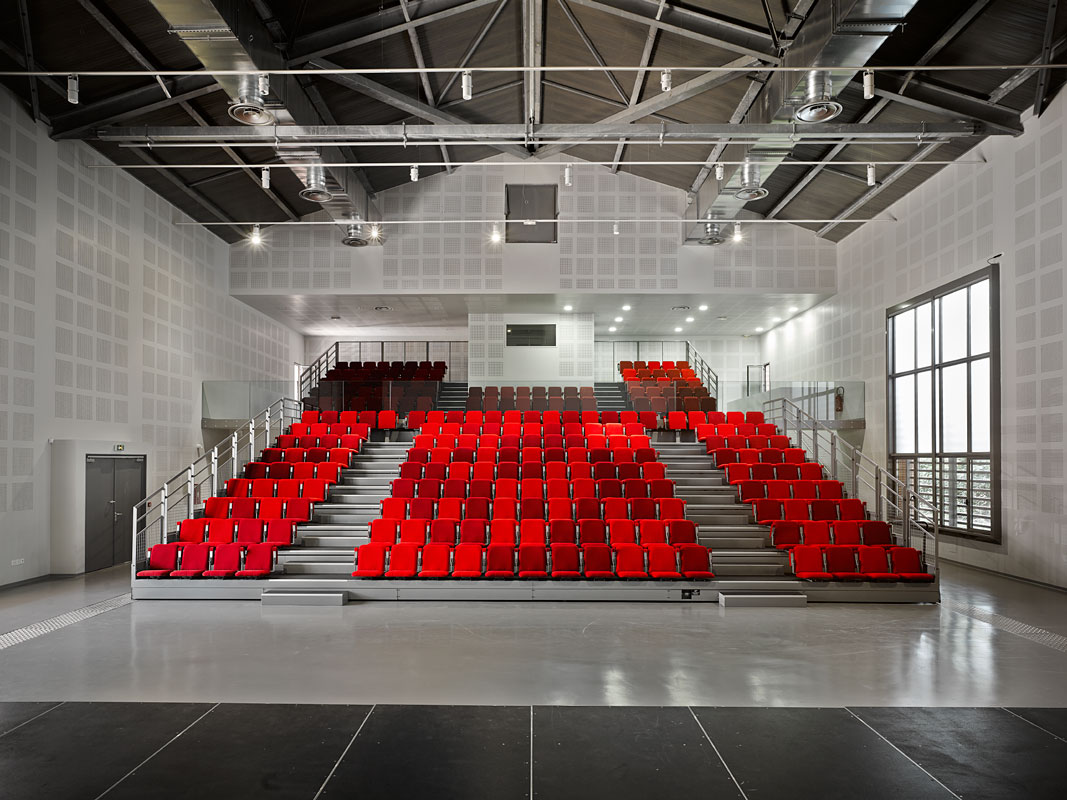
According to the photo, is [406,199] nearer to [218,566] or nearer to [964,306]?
[218,566]

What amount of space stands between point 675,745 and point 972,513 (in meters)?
9.75

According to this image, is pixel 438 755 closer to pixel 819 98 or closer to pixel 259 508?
pixel 259 508

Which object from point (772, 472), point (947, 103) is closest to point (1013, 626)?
point (772, 472)

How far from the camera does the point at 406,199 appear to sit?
677 inches

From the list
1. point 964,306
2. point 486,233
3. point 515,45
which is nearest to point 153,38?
point 515,45

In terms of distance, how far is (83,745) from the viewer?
4344 mm

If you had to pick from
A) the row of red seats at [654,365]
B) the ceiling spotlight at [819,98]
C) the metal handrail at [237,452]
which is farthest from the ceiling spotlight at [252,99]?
the row of red seats at [654,365]

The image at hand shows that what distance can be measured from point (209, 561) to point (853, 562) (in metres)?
8.25

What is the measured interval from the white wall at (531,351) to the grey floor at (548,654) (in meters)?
10.9

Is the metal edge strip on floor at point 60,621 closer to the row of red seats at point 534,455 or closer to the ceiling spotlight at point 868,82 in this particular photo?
the row of red seats at point 534,455

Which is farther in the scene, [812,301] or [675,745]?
[812,301]

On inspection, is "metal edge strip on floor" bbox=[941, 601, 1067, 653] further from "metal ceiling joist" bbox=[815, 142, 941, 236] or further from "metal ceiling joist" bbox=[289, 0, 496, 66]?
"metal ceiling joist" bbox=[289, 0, 496, 66]

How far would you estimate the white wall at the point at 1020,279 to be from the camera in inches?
390

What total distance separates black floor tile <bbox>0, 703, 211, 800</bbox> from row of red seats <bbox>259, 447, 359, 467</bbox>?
8049 millimetres
